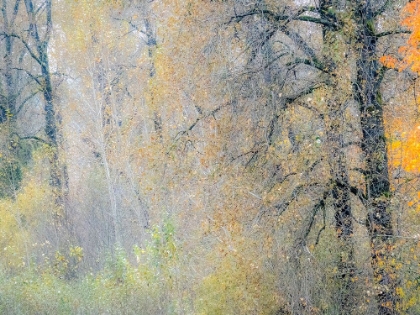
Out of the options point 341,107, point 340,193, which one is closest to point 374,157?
point 340,193

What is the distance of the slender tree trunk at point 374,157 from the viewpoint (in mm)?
8703

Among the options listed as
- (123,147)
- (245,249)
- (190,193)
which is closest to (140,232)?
(123,147)

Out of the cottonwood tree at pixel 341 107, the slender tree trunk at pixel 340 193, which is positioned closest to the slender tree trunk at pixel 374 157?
the cottonwood tree at pixel 341 107

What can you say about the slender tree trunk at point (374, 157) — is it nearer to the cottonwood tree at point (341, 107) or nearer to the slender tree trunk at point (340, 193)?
the cottonwood tree at point (341, 107)

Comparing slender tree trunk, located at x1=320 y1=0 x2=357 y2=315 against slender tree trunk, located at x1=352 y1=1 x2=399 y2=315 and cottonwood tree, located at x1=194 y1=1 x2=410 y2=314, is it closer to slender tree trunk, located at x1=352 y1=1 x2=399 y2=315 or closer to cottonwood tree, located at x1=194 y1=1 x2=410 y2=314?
cottonwood tree, located at x1=194 y1=1 x2=410 y2=314

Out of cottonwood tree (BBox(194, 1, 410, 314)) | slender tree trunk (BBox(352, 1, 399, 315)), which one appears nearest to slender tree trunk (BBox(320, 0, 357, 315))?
cottonwood tree (BBox(194, 1, 410, 314))

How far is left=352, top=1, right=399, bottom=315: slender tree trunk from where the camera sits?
870cm

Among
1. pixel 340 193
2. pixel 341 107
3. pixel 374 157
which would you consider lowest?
pixel 340 193

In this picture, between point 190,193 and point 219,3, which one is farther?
point 190,193

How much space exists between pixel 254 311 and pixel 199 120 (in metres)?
3.23

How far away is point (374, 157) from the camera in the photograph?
8.85 m

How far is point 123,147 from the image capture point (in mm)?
18531

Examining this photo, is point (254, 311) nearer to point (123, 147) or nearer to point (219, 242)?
point (219, 242)

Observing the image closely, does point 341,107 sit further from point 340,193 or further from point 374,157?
point 340,193
